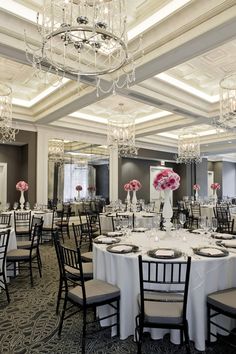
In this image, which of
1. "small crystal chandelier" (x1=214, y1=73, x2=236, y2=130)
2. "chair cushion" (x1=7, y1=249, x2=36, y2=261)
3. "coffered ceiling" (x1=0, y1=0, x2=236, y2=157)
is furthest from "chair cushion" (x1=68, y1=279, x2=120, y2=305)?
"small crystal chandelier" (x1=214, y1=73, x2=236, y2=130)

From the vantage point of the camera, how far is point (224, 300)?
7.99 feet

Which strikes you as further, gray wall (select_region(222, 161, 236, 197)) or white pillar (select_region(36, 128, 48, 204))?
gray wall (select_region(222, 161, 236, 197))

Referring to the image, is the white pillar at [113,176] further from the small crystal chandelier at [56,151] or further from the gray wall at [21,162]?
the gray wall at [21,162]

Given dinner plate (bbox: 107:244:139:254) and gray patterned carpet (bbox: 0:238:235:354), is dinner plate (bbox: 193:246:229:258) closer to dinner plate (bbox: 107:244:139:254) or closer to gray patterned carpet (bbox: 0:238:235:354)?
dinner plate (bbox: 107:244:139:254)

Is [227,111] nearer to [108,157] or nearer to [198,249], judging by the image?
[198,249]

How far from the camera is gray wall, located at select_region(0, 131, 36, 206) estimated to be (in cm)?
874

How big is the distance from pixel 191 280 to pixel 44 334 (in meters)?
1.69

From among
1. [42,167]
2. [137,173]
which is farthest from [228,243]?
[137,173]

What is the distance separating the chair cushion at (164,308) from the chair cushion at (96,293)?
0.35 metres

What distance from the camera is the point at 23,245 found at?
4.88m

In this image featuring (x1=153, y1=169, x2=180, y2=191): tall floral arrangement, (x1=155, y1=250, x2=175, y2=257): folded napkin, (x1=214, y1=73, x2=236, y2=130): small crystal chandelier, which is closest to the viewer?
(x1=155, y1=250, x2=175, y2=257): folded napkin

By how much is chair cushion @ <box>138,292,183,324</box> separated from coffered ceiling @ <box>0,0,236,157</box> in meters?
3.28

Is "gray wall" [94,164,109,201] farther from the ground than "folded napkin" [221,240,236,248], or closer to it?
farther from the ground

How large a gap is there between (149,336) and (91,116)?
7.64m
